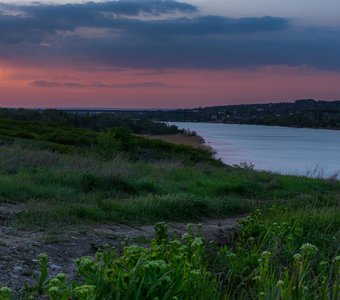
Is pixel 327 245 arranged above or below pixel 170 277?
below

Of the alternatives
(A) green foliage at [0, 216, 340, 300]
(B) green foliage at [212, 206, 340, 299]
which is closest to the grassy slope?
(B) green foliage at [212, 206, 340, 299]

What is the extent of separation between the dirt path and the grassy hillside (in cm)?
19

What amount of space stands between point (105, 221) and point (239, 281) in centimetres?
318

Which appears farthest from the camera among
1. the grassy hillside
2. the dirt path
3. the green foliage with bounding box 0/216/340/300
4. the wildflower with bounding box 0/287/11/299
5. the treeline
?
the treeline

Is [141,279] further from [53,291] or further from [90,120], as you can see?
[90,120]

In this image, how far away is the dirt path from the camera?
4659 millimetres

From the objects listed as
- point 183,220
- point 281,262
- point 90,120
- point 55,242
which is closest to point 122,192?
point 183,220

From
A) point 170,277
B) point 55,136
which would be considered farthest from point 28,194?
point 55,136

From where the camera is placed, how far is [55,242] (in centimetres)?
574

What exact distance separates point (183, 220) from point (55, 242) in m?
2.96

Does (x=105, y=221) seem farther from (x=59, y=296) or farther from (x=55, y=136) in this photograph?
(x=55, y=136)

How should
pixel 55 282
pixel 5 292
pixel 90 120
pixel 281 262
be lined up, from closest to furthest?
pixel 5 292
pixel 55 282
pixel 281 262
pixel 90 120

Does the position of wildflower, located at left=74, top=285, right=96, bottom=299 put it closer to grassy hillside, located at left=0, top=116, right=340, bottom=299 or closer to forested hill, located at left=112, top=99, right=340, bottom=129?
grassy hillside, located at left=0, top=116, right=340, bottom=299

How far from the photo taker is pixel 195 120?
101688mm
